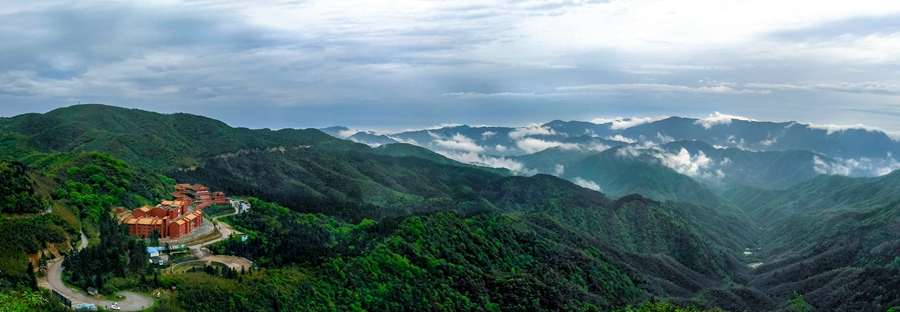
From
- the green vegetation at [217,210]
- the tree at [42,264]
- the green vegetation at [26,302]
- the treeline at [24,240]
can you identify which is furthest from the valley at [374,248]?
the green vegetation at [26,302]

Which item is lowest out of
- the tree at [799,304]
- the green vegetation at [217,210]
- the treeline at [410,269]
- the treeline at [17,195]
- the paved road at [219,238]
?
the tree at [799,304]

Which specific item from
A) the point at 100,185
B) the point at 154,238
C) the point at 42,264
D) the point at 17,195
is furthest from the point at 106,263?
the point at 100,185

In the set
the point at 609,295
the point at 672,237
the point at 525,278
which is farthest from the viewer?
the point at 672,237

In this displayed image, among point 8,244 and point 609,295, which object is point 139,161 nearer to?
point 8,244

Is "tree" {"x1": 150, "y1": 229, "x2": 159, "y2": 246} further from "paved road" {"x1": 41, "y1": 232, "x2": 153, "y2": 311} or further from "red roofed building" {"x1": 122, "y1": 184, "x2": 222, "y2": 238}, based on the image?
"paved road" {"x1": 41, "y1": 232, "x2": 153, "y2": 311}

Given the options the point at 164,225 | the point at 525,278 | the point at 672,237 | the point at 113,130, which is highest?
the point at 113,130

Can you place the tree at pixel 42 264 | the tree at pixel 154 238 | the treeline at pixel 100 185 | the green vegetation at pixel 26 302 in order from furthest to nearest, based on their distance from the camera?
the treeline at pixel 100 185 < the tree at pixel 154 238 < the tree at pixel 42 264 < the green vegetation at pixel 26 302

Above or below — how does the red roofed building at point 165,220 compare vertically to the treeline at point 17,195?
below

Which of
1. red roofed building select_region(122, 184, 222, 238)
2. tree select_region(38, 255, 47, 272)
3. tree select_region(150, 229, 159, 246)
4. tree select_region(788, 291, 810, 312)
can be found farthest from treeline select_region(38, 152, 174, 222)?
tree select_region(788, 291, 810, 312)

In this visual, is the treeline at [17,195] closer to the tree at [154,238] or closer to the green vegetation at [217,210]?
the tree at [154,238]

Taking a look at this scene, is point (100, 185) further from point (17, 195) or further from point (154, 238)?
point (17, 195)

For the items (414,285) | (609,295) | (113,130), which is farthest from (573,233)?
(113,130)
